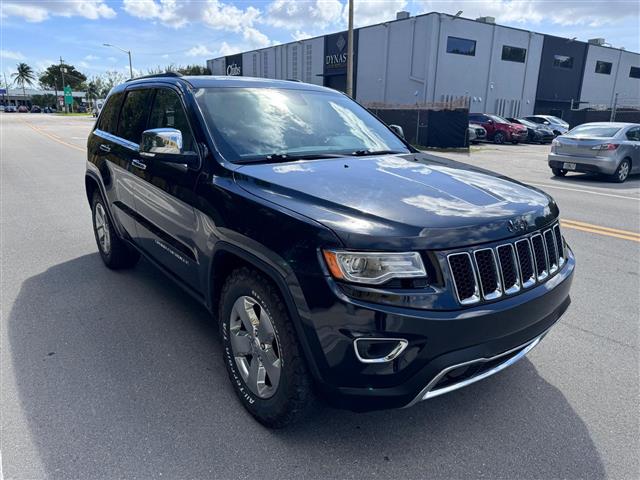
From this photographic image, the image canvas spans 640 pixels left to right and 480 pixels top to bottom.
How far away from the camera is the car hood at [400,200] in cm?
217

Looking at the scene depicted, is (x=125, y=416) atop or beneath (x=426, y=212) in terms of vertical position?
beneath

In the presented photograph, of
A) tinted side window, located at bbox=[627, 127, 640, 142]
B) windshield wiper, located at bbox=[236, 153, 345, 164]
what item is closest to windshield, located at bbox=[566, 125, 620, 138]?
tinted side window, located at bbox=[627, 127, 640, 142]

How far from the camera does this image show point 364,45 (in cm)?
3650

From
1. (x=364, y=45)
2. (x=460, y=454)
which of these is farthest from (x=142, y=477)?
(x=364, y=45)

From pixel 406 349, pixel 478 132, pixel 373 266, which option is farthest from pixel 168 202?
pixel 478 132

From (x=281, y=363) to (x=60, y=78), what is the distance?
13119 cm

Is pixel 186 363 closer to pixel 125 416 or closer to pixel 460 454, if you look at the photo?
pixel 125 416

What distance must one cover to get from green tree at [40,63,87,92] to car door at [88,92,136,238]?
407ft

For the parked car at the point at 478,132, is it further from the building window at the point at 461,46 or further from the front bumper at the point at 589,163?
the front bumper at the point at 589,163

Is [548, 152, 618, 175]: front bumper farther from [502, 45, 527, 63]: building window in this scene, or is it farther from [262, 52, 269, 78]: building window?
[262, 52, 269, 78]: building window

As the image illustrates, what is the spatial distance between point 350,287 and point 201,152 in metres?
1.47

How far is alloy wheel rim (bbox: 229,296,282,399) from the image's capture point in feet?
8.29

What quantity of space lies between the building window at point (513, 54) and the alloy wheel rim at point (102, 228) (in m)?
37.2

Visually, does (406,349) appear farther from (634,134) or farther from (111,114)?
(634,134)
